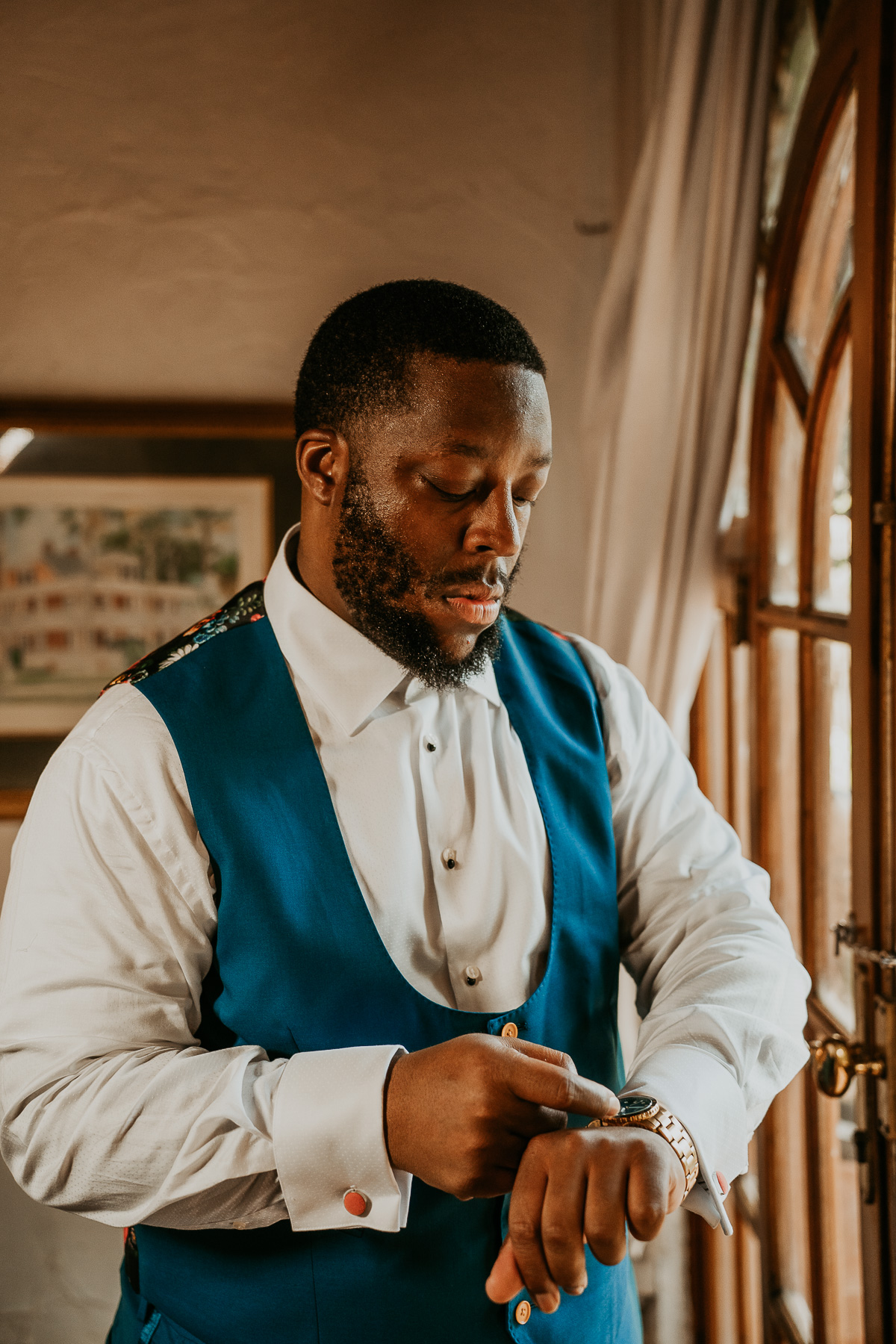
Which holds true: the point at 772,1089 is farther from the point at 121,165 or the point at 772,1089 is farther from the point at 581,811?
the point at 121,165

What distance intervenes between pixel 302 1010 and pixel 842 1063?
0.70 m

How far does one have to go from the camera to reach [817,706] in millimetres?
1457

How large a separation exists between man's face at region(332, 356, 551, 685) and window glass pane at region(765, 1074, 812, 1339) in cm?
112

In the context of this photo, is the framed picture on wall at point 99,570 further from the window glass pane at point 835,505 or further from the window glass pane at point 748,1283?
the window glass pane at point 748,1283

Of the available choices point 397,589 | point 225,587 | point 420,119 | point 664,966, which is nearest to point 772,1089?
point 664,966

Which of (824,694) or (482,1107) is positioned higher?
(824,694)

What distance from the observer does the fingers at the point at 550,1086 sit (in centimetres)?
73

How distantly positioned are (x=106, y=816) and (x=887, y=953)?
888mm

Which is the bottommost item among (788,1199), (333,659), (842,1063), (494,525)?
(788,1199)

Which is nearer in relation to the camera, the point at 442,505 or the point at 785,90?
the point at 442,505

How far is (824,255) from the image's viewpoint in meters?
1.46

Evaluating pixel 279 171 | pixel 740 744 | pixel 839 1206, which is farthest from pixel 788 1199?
pixel 279 171

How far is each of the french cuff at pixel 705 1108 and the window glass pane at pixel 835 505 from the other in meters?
0.72

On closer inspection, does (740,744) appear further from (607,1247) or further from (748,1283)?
(607,1247)
